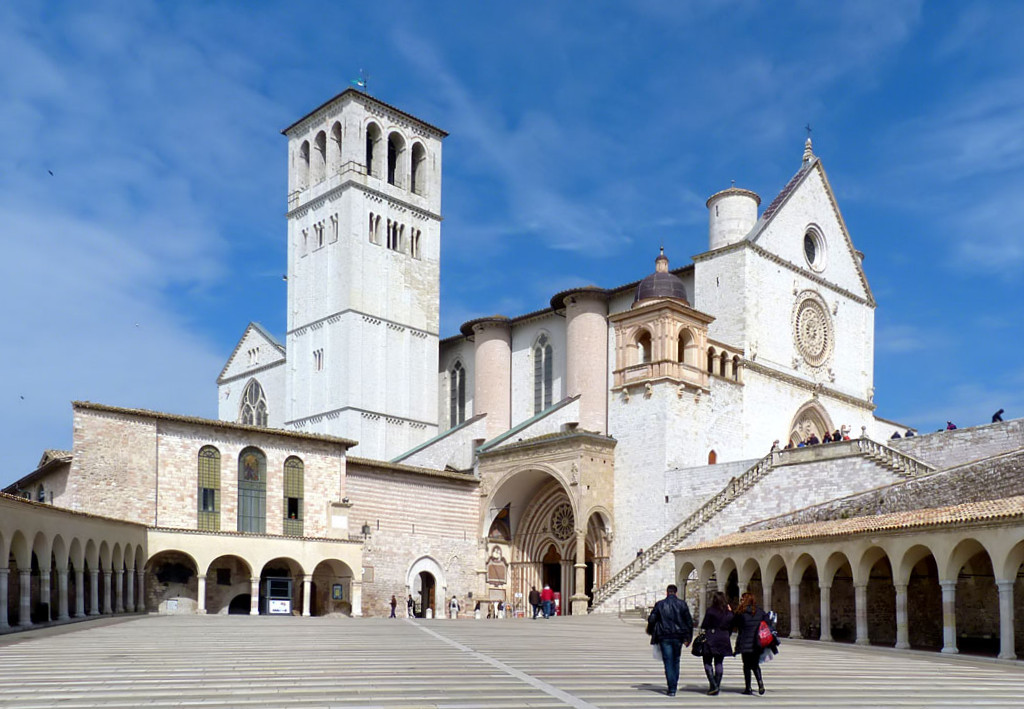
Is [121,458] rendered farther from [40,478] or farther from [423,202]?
[423,202]

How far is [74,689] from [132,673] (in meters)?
1.80

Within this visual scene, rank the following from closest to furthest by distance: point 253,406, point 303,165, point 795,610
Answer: point 795,610 → point 303,165 → point 253,406

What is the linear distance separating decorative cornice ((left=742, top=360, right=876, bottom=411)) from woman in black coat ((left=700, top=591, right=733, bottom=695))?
29.9m

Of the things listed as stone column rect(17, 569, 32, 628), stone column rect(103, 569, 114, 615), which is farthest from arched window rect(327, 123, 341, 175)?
stone column rect(17, 569, 32, 628)

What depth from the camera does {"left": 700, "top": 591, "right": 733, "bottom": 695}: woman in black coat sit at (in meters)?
12.8

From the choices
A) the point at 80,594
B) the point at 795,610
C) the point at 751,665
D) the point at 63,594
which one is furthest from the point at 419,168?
the point at 751,665

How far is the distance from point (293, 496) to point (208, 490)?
309 cm

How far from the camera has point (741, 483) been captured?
115ft

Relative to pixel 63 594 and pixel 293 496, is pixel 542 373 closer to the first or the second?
pixel 293 496

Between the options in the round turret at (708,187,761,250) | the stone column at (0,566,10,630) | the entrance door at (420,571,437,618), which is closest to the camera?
the stone column at (0,566,10,630)

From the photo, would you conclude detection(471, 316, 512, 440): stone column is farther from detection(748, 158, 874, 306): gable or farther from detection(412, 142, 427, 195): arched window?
detection(748, 158, 874, 306): gable

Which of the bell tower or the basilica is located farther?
the bell tower

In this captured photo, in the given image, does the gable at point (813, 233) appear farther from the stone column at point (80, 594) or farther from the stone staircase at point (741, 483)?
the stone column at point (80, 594)

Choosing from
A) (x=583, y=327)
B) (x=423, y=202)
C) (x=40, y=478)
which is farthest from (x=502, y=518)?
(x=423, y=202)
